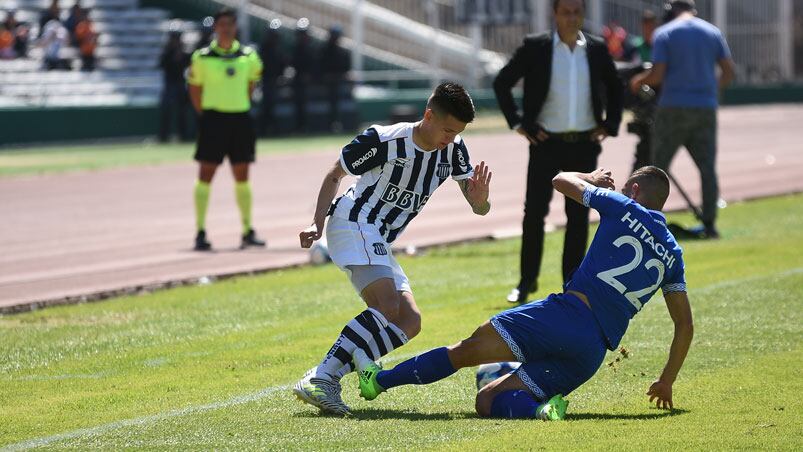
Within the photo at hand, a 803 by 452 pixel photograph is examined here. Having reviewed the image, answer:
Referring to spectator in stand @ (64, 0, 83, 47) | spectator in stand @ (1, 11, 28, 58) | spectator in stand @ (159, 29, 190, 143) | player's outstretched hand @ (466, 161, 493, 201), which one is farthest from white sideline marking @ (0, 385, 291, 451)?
spectator in stand @ (64, 0, 83, 47)

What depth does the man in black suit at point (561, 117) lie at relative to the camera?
36.1 feet

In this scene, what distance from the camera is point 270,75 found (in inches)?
1325

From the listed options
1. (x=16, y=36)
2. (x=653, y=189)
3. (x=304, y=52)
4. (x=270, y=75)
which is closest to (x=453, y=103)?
(x=653, y=189)

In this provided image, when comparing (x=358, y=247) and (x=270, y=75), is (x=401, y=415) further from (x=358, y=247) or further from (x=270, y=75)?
(x=270, y=75)

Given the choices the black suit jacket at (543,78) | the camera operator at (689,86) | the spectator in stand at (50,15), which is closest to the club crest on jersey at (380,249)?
the black suit jacket at (543,78)

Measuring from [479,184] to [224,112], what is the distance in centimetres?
821

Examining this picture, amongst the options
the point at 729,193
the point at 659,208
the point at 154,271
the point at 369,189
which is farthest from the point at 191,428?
the point at 729,193

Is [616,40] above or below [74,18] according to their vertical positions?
below

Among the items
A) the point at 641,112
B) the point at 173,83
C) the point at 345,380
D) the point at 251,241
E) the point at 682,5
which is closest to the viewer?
the point at 345,380

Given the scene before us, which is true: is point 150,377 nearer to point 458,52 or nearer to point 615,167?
point 615,167

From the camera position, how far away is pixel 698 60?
14.4 metres

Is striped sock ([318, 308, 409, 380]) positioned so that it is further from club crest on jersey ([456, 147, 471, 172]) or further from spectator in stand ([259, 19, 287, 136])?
spectator in stand ([259, 19, 287, 136])

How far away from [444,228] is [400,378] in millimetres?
9283

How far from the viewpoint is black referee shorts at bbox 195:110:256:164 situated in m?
15.4
